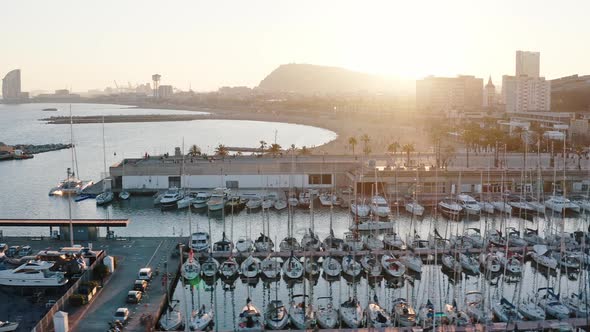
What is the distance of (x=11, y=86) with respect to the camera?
172 metres

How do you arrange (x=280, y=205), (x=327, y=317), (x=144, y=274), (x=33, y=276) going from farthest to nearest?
(x=280, y=205) < (x=144, y=274) < (x=33, y=276) < (x=327, y=317)

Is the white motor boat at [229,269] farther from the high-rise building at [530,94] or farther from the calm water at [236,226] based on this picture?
the high-rise building at [530,94]

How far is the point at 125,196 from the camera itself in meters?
25.4

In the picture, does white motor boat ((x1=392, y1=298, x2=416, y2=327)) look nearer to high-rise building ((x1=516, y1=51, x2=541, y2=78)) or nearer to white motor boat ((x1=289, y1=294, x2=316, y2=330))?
white motor boat ((x1=289, y1=294, x2=316, y2=330))

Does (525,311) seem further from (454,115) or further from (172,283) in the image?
(454,115)

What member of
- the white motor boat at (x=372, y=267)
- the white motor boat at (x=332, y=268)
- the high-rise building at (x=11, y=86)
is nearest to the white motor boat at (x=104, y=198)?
the white motor boat at (x=332, y=268)

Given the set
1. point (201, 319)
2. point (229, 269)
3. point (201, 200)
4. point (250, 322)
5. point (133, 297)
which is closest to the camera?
point (250, 322)

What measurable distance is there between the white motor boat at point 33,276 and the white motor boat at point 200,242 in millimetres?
4317

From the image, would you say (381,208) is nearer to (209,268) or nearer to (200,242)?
(200,242)

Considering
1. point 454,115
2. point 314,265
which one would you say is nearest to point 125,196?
point 314,265

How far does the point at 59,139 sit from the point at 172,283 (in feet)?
154

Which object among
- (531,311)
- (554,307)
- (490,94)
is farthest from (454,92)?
(531,311)

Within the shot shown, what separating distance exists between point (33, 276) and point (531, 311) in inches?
373

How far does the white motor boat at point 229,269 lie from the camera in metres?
15.3
